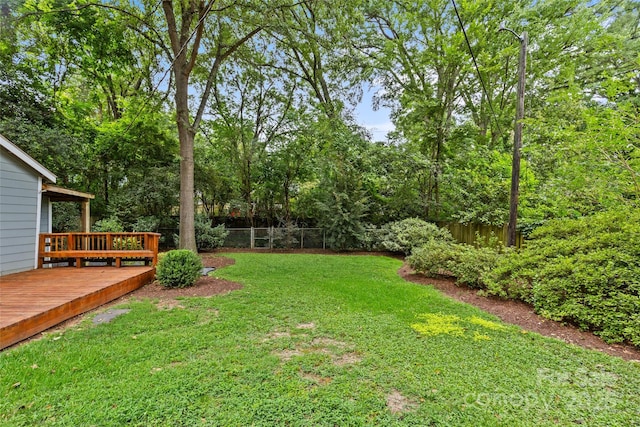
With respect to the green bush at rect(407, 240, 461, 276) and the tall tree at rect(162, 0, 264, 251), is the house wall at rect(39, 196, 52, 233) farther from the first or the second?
the green bush at rect(407, 240, 461, 276)

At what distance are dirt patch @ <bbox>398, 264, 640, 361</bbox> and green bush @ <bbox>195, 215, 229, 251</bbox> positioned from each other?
7.83m

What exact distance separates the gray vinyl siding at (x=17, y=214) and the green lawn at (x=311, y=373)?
3.31m

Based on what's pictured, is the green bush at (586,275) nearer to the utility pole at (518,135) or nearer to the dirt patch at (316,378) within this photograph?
the utility pole at (518,135)

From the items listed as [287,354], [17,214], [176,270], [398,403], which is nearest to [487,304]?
[398,403]

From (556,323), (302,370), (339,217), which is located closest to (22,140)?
(339,217)

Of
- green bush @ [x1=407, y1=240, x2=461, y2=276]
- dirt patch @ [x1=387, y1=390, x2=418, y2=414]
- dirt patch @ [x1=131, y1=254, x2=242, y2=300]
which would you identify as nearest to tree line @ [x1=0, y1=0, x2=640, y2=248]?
green bush @ [x1=407, y1=240, x2=461, y2=276]

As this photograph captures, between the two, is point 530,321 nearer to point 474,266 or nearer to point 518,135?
point 474,266

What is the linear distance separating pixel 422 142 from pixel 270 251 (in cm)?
788

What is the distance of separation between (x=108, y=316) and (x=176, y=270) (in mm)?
1524

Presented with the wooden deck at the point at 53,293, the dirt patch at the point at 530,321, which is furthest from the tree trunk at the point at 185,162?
the dirt patch at the point at 530,321

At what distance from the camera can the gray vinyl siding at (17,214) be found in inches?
208

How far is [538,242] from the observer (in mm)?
5059

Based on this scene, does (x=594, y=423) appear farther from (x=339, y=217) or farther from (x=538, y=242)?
(x=339, y=217)

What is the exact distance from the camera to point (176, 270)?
550 centimetres
